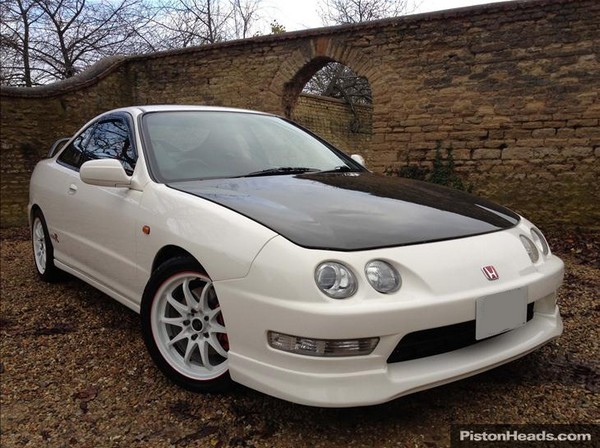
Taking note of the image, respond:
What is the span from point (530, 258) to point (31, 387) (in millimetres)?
2536

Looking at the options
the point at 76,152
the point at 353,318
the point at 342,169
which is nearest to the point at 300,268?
the point at 353,318

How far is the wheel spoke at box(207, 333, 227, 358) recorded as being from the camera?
2.20 m

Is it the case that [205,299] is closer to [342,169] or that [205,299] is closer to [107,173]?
[107,173]

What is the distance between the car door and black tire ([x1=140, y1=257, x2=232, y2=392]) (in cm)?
38

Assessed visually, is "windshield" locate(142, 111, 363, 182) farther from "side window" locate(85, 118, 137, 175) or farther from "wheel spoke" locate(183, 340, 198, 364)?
"wheel spoke" locate(183, 340, 198, 364)

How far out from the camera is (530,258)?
2279 mm

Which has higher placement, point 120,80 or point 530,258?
point 120,80

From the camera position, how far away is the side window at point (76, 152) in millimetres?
3682

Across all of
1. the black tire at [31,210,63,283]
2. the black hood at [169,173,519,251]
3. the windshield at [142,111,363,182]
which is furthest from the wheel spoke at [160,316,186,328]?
the black tire at [31,210,63,283]

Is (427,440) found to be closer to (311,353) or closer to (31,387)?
(311,353)

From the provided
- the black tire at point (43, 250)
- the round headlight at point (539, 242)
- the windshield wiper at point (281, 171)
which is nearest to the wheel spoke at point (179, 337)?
the windshield wiper at point (281, 171)

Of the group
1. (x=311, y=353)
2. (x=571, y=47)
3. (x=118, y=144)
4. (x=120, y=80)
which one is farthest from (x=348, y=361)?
(x=120, y=80)

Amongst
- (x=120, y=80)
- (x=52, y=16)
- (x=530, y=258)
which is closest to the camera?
(x=530, y=258)

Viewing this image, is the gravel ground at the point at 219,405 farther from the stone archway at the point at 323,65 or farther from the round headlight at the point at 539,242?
the stone archway at the point at 323,65
